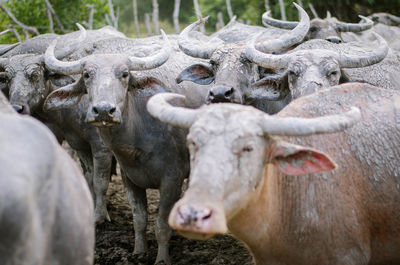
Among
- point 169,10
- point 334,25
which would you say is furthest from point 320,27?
point 169,10

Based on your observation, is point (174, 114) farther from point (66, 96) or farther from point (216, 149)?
point (66, 96)

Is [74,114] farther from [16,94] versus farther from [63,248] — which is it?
[63,248]

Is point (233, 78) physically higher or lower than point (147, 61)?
lower

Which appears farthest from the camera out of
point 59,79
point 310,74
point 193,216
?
point 59,79

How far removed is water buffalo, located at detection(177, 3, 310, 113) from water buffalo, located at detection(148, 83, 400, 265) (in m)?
1.42

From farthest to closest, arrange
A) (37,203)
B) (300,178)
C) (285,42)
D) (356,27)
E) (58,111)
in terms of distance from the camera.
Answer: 1. (356,27)
2. (58,111)
3. (285,42)
4. (300,178)
5. (37,203)

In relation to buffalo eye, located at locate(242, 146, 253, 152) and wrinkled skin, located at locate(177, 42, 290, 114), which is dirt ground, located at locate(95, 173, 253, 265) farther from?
buffalo eye, located at locate(242, 146, 253, 152)

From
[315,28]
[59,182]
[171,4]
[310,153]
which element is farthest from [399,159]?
[171,4]

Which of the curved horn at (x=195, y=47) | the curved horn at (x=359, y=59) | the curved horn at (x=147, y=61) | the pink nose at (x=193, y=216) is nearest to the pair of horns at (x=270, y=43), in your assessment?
the curved horn at (x=195, y=47)

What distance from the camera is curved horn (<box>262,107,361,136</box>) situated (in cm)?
346

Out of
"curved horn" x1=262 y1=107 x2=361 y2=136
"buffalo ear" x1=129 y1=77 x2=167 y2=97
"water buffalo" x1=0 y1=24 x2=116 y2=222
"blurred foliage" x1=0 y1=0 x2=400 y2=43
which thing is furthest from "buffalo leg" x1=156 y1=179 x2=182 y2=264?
"blurred foliage" x1=0 y1=0 x2=400 y2=43

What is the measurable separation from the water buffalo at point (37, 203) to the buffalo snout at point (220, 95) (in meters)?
2.51

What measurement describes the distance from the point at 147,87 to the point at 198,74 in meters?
0.74

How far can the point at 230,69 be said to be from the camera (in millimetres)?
5969
